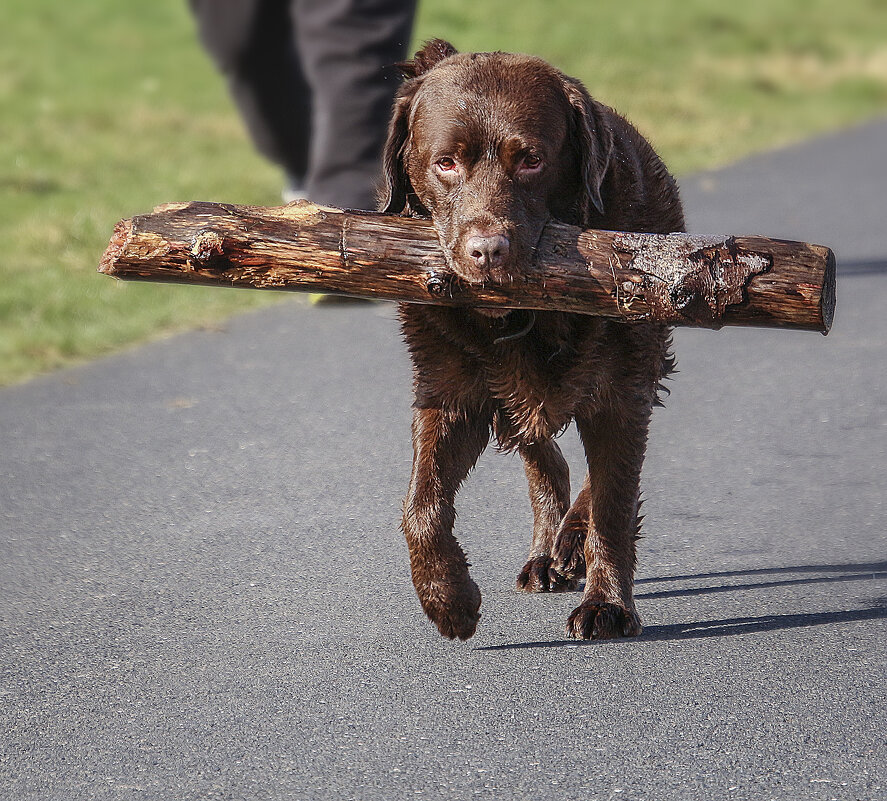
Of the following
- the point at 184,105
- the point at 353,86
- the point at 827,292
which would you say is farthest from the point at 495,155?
the point at 184,105

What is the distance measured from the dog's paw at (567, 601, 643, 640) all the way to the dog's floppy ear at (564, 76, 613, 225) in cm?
94

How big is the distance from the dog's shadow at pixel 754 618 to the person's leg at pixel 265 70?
14.9 ft

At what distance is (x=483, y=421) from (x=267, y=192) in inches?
240

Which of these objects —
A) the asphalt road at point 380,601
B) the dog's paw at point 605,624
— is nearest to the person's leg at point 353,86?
the asphalt road at point 380,601

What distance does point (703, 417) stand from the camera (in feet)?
19.2

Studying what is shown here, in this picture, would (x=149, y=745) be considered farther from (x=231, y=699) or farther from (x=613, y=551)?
(x=613, y=551)

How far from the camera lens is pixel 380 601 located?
13.4 ft

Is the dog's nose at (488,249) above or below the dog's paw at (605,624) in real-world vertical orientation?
above

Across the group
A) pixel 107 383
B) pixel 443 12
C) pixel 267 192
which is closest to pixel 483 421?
pixel 107 383

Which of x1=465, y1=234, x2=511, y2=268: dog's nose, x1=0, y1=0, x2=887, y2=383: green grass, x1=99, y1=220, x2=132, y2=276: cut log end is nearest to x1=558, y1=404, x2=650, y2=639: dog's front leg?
x1=465, y1=234, x2=511, y2=268: dog's nose

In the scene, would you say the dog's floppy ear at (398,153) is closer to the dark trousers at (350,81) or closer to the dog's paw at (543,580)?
the dog's paw at (543,580)

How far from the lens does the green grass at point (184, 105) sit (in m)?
7.52

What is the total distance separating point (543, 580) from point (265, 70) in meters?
4.59

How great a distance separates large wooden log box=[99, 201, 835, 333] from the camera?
3.40m
